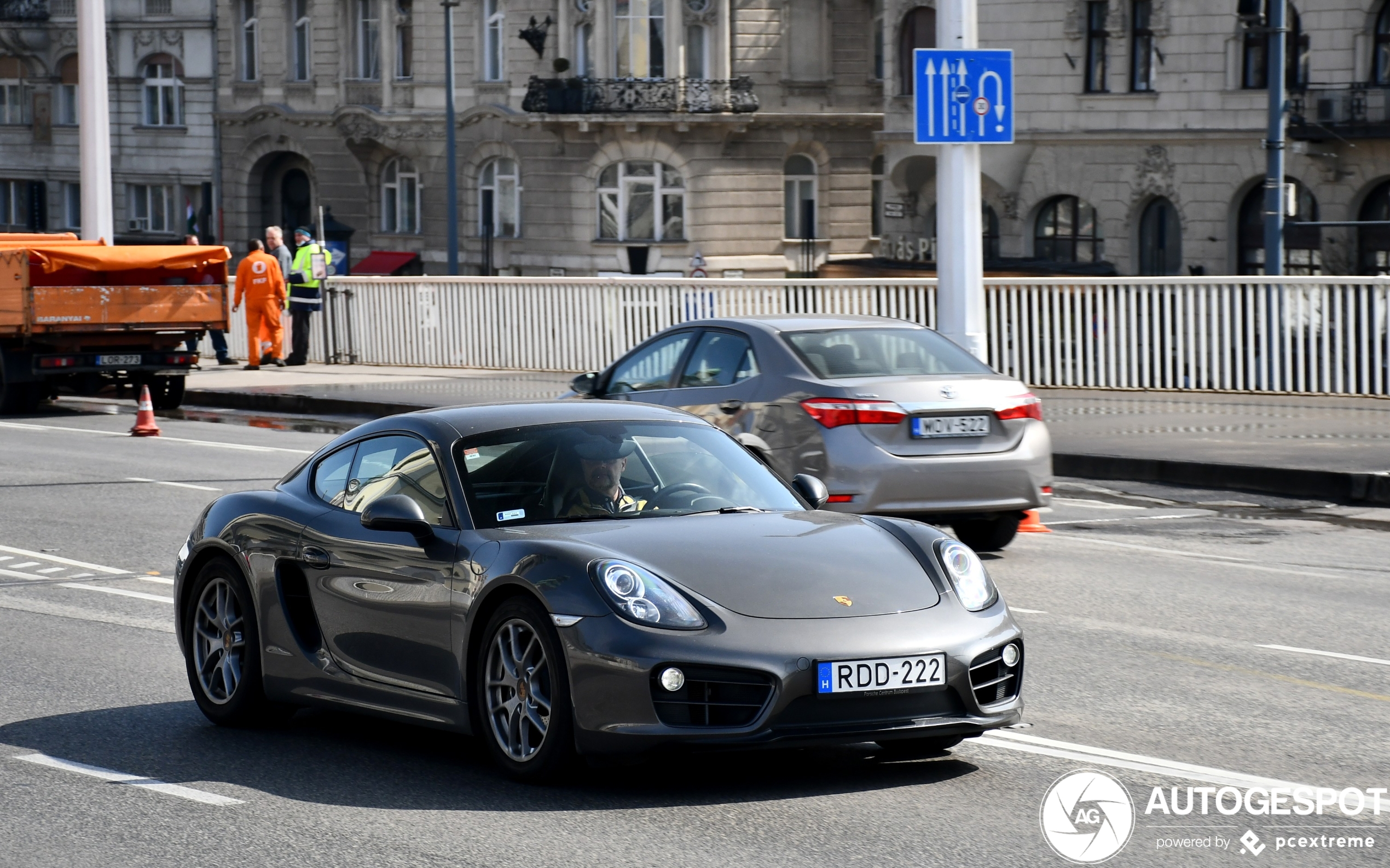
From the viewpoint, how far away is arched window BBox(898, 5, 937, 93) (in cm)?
4791

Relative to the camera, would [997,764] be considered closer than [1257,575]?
Yes

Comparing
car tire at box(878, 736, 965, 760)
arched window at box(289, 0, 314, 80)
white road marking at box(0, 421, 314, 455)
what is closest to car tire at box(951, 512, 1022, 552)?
car tire at box(878, 736, 965, 760)

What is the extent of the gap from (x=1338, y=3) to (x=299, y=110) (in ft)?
104

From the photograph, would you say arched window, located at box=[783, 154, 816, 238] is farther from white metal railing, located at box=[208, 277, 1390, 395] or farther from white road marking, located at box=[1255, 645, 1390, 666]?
white road marking, located at box=[1255, 645, 1390, 666]

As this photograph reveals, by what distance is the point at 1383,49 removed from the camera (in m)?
39.2

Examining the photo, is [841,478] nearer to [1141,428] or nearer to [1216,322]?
[1141,428]

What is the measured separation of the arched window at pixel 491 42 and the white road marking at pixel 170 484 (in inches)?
1549

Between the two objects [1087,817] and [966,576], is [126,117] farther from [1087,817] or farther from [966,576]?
[1087,817]

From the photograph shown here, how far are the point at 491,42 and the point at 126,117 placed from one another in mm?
17089

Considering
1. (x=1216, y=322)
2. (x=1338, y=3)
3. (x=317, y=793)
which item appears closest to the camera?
(x=317, y=793)

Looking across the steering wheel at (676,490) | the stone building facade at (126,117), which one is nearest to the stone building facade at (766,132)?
the stone building facade at (126,117)

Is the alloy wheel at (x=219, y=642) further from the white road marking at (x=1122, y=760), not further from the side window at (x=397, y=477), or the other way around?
the white road marking at (x=1122, y=760)

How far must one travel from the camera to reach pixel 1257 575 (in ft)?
37.9

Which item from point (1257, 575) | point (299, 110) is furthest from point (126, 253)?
point (299, 110)
